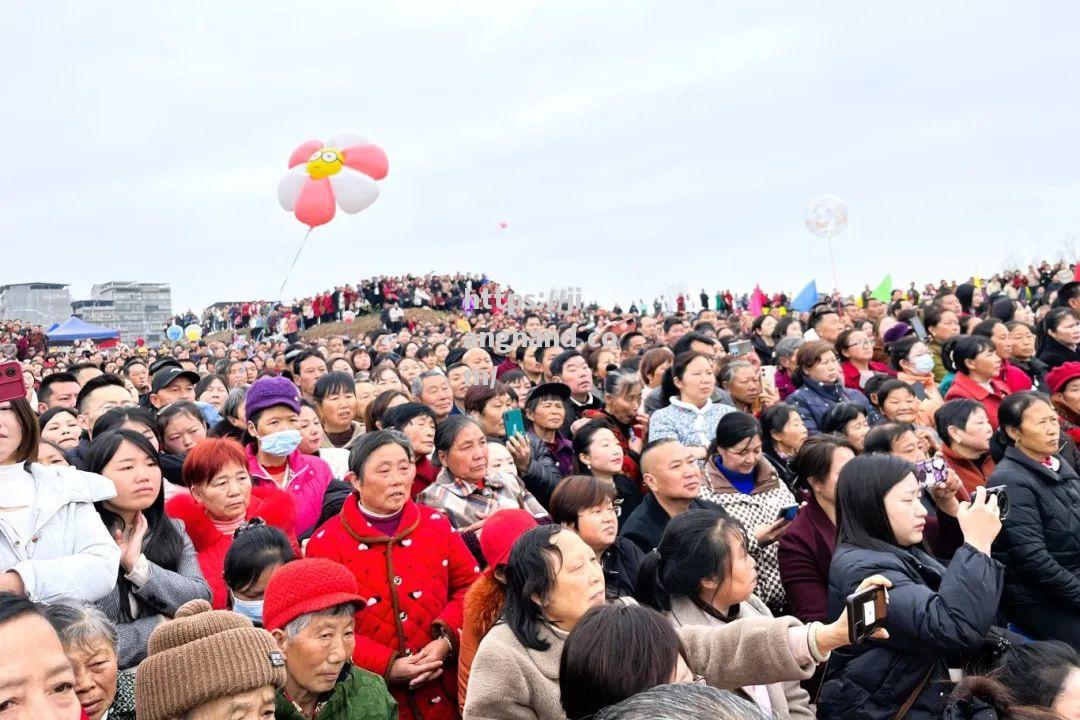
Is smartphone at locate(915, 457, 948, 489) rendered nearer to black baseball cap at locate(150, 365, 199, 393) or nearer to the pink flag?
black baseball cap at locate(150, 365, 199, 393)

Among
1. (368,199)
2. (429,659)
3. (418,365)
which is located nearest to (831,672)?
(429,659)

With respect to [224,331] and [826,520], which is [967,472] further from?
[224,331]

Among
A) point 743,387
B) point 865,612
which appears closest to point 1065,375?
point 743,387

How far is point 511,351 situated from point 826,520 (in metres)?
5.82

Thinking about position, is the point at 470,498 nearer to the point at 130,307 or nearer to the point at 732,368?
the point at 732,368

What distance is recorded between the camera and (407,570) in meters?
3.56

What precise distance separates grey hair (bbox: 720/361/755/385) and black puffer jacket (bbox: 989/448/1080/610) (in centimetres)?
254

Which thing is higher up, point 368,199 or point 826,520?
point 368,199

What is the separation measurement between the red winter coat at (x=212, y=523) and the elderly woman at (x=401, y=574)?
0.27m

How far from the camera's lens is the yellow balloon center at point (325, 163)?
1112 centimetres

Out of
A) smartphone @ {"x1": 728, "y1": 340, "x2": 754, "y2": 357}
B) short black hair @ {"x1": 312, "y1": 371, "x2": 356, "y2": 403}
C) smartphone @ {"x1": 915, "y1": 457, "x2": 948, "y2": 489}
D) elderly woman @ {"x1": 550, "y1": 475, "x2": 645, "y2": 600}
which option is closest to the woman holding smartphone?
smartphone @ {"x1": 915, "y1": 457, "x2": 948, "y2": 489}

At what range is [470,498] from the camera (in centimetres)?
446

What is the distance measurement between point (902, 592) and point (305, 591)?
192cm

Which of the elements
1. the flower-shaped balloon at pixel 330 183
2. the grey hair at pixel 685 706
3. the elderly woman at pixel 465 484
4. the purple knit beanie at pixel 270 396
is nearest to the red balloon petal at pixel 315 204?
the flower-shaped balloon at pixel 330 183
